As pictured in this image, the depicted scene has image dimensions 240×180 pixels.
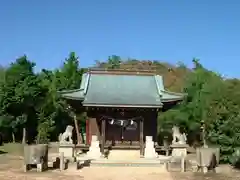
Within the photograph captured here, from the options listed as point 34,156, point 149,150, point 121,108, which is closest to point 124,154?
point 149,150

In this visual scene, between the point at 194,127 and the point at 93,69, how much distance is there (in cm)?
1107

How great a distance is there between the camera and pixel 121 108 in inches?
1022

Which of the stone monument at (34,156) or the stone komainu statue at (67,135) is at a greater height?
the stone komainu statue at (67,135)

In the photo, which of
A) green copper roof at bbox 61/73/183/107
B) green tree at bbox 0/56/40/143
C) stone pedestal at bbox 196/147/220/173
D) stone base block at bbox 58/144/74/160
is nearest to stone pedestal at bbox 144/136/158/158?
green copper roof at bbox 61/73/183/107

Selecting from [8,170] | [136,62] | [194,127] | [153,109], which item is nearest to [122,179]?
[8,170]

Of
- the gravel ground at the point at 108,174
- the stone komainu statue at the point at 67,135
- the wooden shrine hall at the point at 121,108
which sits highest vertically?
the wooden shrine hall at the point at 121,108

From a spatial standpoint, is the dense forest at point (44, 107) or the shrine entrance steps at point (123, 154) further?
the dense forest at point (44, 107)

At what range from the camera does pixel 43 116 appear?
36500 millimetres

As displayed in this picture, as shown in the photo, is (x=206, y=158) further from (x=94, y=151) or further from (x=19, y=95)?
(x=19, y=95)

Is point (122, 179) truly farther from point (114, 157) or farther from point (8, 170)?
point (114, 157)

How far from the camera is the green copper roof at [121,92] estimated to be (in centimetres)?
2620

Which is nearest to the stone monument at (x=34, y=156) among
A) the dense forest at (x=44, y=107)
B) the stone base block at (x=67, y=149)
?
the stone base block at (x=67, y=149)

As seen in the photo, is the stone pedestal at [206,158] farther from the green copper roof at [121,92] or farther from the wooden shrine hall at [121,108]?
the green copper roof at [121,92]

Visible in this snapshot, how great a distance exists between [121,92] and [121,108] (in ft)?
8.32
